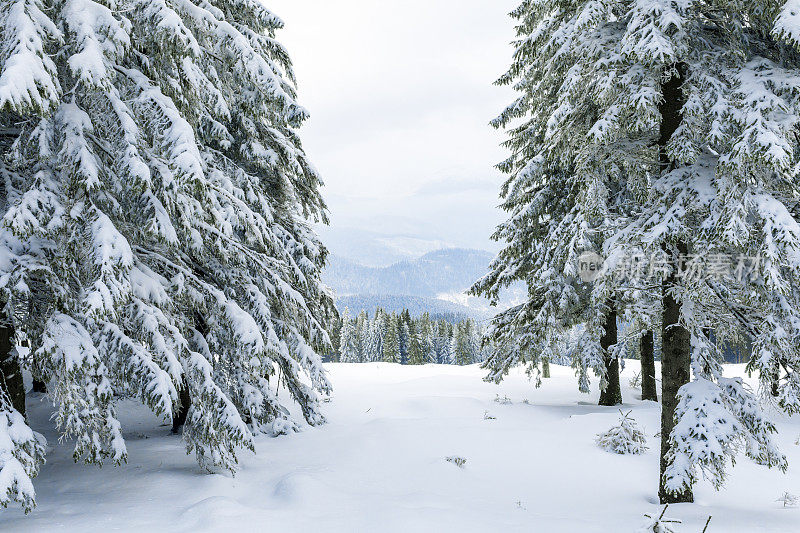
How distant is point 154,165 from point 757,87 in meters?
6.87

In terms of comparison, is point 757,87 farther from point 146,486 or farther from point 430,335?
point 430,335

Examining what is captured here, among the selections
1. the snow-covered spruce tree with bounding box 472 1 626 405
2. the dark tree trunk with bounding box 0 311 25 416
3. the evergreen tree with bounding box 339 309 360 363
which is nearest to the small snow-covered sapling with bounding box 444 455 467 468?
the snow-covered spruce tree with bounding box 472 1 626 405

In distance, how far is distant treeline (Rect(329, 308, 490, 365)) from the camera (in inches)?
2768

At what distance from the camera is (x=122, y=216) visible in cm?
577

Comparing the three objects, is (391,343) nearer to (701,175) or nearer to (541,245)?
(541,245)

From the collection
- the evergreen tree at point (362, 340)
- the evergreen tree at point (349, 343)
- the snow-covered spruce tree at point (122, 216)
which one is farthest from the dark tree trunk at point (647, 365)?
the evergreen tree at point (362, 340)

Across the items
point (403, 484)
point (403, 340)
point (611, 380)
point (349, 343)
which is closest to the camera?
point (403, 484)

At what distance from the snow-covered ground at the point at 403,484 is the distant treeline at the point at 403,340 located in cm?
5704

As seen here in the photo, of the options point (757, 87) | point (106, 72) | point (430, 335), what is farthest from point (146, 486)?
point (430, 335)

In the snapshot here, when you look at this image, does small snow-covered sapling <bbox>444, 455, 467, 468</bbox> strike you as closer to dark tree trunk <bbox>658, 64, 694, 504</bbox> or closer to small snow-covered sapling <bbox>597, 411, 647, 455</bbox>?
dark tree trunk <bbox>658, 64, 694, 504</bbox>

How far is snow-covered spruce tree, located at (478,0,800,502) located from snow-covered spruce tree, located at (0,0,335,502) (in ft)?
14.9

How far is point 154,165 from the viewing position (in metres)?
5.61

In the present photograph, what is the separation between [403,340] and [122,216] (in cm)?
7439

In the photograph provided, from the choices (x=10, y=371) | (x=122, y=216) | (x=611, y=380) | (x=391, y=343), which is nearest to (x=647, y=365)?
(x=611, y=380)
